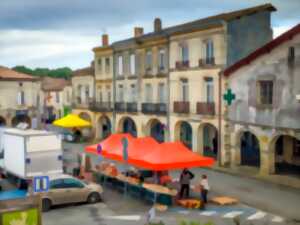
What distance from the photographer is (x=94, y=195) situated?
19.9m

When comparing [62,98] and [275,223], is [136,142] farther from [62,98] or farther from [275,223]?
[62,98]

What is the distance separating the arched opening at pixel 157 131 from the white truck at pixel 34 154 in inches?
645

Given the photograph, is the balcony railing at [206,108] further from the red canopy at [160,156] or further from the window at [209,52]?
the red canopy at [160,156]

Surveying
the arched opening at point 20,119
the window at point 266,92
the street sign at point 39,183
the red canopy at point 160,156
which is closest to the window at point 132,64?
the arched opening at point 20,119

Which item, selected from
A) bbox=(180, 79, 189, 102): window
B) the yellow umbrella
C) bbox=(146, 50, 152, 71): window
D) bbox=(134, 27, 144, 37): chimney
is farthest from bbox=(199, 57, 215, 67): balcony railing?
the yellow umbrella

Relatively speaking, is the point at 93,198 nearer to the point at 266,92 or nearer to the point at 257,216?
the point at 257,216

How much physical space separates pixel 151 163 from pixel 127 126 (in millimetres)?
24475

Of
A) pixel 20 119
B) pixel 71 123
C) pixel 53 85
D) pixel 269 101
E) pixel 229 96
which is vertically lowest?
pixel 71 123

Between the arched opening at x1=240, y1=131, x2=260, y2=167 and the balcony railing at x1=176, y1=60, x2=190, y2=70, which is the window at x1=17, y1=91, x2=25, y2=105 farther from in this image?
the arched opening at x1=240, y1=131, x2=260, y2=167

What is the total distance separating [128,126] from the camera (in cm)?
4388

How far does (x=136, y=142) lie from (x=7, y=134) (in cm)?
678

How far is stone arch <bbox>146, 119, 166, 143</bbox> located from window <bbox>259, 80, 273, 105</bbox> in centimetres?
1261

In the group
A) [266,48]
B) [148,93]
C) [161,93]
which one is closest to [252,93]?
[266,48]

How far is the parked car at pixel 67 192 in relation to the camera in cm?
1877
